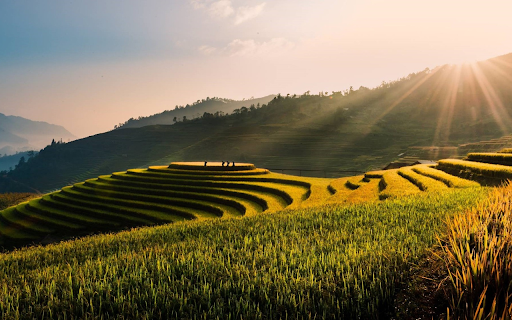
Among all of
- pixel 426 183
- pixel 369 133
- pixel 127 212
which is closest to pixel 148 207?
pixel 127 212

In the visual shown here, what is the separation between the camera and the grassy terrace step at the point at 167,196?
29.0 metres

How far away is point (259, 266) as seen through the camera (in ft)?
16.7

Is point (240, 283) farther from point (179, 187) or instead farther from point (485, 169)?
point (179, 187)

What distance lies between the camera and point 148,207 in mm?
31547

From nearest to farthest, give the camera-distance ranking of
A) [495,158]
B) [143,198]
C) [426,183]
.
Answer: [426,183] → [495,158] → [143,198]

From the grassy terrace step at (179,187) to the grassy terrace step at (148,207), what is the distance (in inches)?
185

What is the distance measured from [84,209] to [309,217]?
32.2m

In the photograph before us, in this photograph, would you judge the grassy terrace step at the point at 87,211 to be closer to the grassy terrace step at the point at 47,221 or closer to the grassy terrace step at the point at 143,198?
the grassy terrace step at the point at 47,221

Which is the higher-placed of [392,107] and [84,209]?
[392,107]

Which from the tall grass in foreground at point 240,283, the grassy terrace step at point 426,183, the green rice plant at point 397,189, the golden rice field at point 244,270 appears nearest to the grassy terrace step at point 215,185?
the green rice plant at point 397,189

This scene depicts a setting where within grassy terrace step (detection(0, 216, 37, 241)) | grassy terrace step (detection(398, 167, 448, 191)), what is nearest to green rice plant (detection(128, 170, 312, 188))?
grassy terrace step (detection(398, 167, 448, 191))

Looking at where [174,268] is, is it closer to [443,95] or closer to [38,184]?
[443,95]

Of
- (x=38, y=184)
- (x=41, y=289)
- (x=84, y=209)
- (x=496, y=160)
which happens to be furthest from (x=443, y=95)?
(x=38, y=184)

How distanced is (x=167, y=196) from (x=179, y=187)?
84.1 inches
